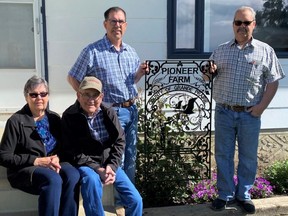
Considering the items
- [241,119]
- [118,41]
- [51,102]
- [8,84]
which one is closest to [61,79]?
[51,102]

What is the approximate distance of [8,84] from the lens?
4.41 meters

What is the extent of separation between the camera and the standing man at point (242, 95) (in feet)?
10.7

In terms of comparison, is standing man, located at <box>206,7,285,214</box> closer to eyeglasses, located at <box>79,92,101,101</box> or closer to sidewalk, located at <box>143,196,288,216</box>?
sidewalk, located at <box>143,196,288,216</box>

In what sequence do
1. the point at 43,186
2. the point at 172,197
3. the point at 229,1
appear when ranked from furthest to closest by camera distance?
1. the point at 229,1
2. the point at 172,197
3. the point at 43,186

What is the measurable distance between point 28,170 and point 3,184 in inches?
20.4

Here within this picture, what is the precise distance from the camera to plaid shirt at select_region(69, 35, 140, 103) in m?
3.21

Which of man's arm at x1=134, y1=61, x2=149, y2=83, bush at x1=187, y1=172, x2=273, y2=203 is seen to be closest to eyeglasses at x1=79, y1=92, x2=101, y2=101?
man's arm at x1=134, y1=61, x2=149, y2=83

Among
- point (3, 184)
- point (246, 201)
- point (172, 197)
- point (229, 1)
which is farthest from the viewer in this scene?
point (229, 1)

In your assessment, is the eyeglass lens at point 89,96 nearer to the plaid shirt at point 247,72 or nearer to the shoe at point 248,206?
the plaid shirt at point 247,72

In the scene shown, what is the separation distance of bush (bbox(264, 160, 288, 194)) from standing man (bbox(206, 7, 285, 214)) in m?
0.87

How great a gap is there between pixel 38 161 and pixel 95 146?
0.43m

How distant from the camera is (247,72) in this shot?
3.26 meters

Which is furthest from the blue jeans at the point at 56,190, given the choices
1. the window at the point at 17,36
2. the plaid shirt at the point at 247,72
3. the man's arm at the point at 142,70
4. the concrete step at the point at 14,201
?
the window at the point at 17,36

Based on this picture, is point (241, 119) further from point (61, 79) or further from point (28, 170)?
point (61, 79)
